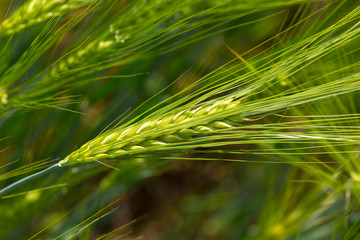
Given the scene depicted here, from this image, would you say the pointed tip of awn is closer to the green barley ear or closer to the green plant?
the green plant

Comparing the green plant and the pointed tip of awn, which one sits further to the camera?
the green plant

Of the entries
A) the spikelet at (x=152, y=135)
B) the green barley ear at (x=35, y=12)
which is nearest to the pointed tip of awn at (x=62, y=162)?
the spikelet at (x=152, y=135)

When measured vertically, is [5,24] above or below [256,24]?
above

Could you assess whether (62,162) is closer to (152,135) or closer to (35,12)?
(152,135)

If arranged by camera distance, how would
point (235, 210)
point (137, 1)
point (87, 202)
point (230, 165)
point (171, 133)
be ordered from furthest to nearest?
point (230, 165)
point (235, 210)
point (87, 202)
point (137, 1)
point (171, 133)

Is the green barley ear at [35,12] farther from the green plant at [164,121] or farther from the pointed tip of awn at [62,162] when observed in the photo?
the pointed tip of awn at [62,162]

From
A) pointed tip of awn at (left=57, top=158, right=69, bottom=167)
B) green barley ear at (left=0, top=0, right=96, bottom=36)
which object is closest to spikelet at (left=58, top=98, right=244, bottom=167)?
pointed tip of awn at (left=57, top=158, right=69, bottom=167)

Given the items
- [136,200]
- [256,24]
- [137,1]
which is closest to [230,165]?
[136,200]

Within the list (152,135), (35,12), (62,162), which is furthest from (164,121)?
(35,12)

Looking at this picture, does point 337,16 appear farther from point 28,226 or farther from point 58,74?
point 28,226
